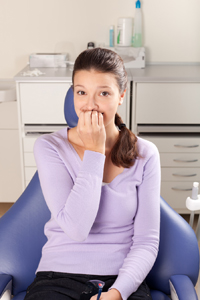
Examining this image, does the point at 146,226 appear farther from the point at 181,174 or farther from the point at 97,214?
the point at 181,174

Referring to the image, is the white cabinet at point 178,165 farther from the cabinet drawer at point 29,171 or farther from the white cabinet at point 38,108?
the cabinet drawer at point 29,171

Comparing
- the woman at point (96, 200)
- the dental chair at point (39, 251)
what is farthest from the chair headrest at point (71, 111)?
the woman at point (96, 200)

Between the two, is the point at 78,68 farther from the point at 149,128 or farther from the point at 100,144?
the point at 149,128

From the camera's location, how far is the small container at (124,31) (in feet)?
8.58

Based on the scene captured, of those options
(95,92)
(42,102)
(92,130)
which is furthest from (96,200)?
(42,102)

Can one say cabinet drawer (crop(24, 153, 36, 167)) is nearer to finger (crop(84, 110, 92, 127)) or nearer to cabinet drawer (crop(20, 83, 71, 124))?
cabinet drawer (crop(20, 83, 71, 124))

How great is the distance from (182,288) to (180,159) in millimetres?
1331

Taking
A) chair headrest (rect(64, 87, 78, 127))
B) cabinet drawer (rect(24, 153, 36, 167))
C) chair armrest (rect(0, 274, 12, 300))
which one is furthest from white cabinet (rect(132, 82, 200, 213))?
chair armrest (rect(0, 274, 12, 300))

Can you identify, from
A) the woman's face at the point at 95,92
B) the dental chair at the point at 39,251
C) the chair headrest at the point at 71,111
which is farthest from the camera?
the chair headrest at the point at 71,111

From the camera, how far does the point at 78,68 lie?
119 centimetres

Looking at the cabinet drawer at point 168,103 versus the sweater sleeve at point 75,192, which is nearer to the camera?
the sweater sleeve at point 75,192

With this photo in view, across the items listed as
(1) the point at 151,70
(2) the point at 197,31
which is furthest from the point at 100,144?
(2) the point at 197,31

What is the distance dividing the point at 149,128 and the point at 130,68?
1.56 ft

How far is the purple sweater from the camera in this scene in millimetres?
1087
